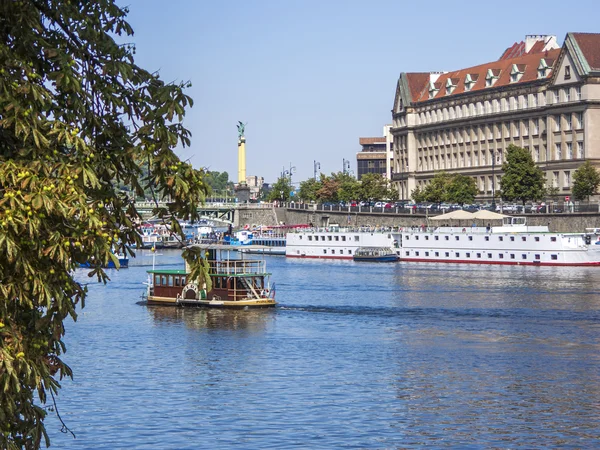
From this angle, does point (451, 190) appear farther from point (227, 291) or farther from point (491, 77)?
point (227, 291)

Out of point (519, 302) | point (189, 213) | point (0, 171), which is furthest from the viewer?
point (519, 302)

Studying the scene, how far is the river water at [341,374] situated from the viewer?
36.5 meters

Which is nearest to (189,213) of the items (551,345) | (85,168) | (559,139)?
(85,168)

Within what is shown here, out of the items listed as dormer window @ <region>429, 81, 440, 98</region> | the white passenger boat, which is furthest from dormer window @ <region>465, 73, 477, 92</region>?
the white passenger boat

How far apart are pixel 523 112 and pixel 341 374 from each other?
5018 inches

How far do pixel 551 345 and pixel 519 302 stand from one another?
20951 millimetres

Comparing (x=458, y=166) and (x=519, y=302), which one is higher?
(x=458, y=166)

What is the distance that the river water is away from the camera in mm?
36500

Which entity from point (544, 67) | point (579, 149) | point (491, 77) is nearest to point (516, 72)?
point (491, 77)

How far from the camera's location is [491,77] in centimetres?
17912

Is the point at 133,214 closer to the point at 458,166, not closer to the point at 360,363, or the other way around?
the point at 360,363

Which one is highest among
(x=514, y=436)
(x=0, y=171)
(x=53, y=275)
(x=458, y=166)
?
(x=458, y=166)

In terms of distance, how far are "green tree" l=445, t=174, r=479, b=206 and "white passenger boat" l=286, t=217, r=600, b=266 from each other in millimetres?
24589

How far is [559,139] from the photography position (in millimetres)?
160750
